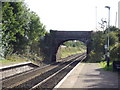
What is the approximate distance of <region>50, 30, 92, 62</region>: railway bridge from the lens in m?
61.6

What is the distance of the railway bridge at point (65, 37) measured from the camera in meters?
61.6

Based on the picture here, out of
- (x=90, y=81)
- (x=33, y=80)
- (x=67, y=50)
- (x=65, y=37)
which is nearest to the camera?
(x=90, y=81)

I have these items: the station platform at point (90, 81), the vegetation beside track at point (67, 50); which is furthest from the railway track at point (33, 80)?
the vegetation beside track at point (67, 50)

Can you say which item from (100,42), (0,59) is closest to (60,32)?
(100,42)

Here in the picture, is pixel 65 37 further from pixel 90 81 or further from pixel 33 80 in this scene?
pixel 90 81

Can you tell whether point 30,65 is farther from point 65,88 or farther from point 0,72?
point 65,88

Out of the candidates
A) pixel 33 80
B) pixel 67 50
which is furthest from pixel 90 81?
pixel 67 50

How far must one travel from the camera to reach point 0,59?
3378 cm

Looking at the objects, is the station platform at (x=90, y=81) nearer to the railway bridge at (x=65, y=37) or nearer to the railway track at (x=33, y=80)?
the railway track at (x=33, y=80)

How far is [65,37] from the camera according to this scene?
204ft

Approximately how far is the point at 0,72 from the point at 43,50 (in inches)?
1494

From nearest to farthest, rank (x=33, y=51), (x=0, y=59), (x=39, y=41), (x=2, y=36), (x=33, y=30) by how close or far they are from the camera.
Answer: (x=0, y=59) → (x=2, y=36) → (x=33, y=30) → (x=33, y=51) → (x=39, y=41)

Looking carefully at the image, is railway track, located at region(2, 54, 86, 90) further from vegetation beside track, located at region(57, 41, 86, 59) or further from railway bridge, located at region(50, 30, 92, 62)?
vegetation beside track, located at region(57, 41, 86, 59)

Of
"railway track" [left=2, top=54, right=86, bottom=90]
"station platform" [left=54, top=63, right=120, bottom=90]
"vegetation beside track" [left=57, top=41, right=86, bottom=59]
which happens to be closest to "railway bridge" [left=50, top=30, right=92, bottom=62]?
"vegetation beside track" [left=57, top=41, right=86, bottom=59]
